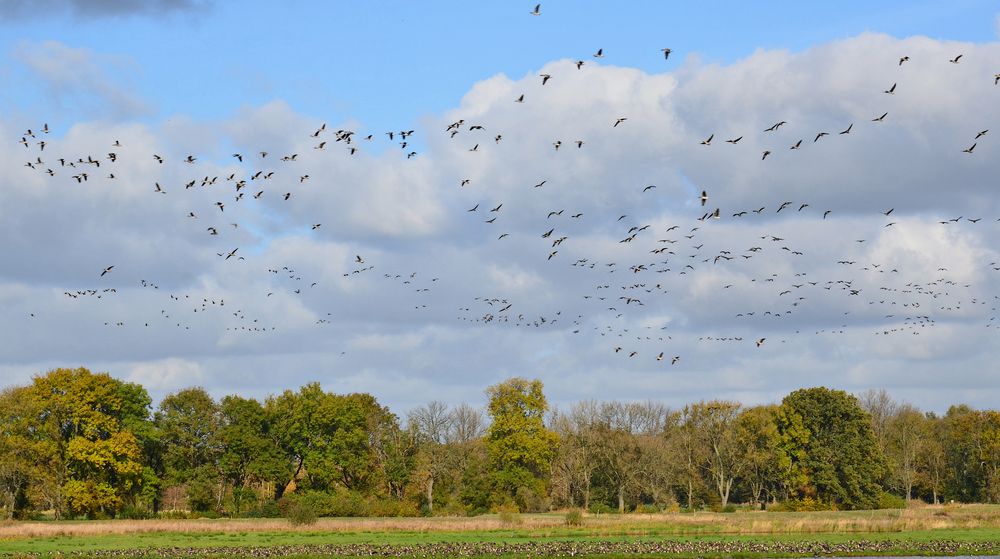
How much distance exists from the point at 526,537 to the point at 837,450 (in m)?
59.2

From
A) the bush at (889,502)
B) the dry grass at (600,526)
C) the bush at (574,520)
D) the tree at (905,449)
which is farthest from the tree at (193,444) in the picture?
the tree at (905,449)

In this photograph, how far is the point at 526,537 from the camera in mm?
76625

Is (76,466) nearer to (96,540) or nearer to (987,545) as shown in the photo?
(96,540)

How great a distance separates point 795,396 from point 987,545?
62.3 metres

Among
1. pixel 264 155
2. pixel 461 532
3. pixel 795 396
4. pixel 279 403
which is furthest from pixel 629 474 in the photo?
pixel 264 155

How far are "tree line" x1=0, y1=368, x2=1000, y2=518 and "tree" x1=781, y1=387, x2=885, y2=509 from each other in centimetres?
16

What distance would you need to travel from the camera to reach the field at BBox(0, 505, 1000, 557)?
210 ft

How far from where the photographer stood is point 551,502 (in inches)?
5103

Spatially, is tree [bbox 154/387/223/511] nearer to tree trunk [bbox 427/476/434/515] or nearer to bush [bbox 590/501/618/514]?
tree trunk [bbox 427/476/434/515]

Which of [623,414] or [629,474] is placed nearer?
[629,474]

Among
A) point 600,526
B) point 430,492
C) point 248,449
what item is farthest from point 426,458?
point 600,526

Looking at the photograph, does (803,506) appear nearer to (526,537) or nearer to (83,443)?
(526,537)

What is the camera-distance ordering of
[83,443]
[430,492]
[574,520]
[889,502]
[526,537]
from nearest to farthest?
[526,537]
[574,520]
[83,443]
[889,502]
[430,492]


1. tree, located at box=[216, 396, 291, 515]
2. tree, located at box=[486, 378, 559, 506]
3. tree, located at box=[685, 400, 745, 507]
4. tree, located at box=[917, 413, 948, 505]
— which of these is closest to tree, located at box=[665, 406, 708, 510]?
tree, located at box=[685, 400, 745, 507]
